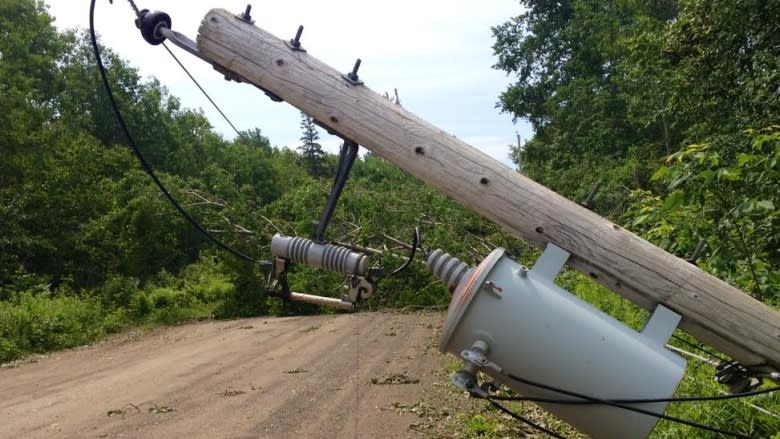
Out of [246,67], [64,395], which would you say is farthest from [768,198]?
[64,395]

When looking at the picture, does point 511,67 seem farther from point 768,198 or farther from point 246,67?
point 246,67

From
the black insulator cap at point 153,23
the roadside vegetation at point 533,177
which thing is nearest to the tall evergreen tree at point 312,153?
the roadside vegetation at point 533,177

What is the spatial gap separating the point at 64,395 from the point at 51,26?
36.0m

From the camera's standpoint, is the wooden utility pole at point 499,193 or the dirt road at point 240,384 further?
the dirt road at point 240,384

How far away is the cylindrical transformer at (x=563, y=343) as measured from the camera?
7.82 ft

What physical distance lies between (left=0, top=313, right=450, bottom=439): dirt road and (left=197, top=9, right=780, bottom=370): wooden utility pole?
4016mm

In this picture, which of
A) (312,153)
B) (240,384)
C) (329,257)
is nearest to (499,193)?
(329,257)

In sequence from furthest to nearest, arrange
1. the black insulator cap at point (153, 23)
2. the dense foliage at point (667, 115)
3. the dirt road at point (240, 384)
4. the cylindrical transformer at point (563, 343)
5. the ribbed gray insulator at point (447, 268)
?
1. the dirt road at point (240, 384)
2. the dense foliage at point (667, 115)
3. the black insulator cap at point (153, 23)
4. the ribbed gray insulator at point (447, 268)
5. the cylindrical transformer at point (563, 343)

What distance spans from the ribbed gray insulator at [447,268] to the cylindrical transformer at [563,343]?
24 centimetres

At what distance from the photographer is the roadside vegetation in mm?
4645

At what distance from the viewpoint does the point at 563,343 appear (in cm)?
241

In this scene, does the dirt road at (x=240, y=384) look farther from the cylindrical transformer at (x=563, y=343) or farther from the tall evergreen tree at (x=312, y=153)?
the tall evergreen tree at (x=312, y=153)

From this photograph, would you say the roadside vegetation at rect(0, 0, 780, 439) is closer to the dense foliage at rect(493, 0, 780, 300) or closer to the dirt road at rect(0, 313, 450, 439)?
the dense foliage at rect(493, 0, 780, 300)

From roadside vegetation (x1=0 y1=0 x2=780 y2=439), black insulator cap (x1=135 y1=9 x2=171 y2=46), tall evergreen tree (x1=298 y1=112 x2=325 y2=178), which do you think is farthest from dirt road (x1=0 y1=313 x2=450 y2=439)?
tall evergreen tree (x1=298 y1=112 x2=325 y2=178)
